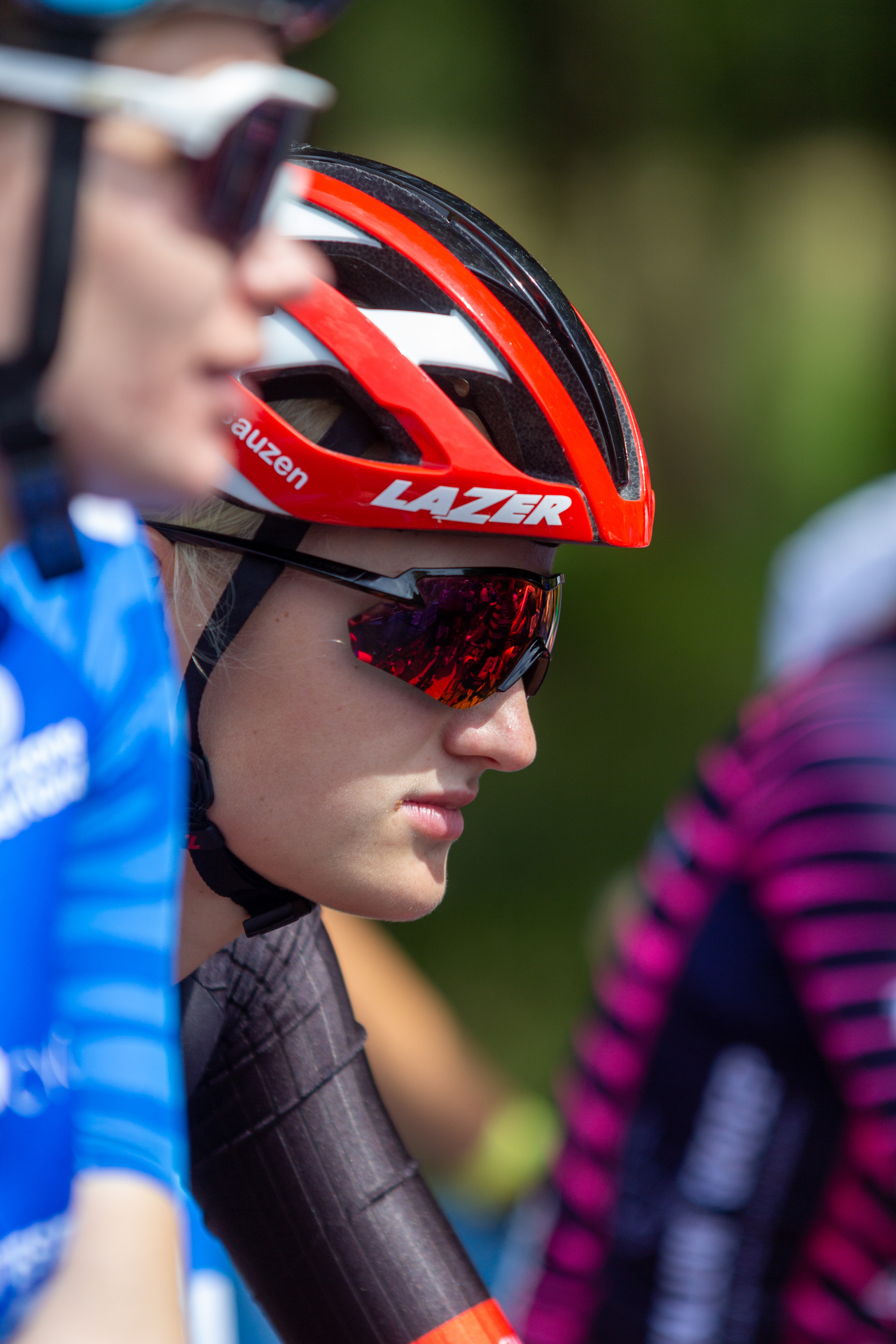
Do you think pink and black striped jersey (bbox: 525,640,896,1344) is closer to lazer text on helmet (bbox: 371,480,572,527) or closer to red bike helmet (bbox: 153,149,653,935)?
red bike helmet (bbox: 153,149,653,935)

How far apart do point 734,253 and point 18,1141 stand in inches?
604

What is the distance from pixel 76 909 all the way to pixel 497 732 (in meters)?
0.80

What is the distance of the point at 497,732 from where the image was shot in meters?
1.73

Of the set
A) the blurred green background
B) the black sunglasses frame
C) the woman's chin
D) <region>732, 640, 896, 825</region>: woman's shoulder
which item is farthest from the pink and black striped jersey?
the blurred green background

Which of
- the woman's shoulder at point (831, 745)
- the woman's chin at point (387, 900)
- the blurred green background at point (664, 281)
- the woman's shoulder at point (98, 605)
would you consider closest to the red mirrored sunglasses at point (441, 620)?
the woman's chin at point (387, 900)

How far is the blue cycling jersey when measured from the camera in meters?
0.97

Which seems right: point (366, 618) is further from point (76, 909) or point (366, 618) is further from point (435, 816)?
point (76, 909)

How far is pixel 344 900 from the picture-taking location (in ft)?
5.37

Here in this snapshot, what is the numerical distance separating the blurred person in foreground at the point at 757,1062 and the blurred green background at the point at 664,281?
3.98 metres

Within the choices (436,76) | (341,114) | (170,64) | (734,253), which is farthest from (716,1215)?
(734,253)

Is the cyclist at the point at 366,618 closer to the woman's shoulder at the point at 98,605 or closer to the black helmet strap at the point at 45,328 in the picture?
the woman's shoulder at the point at 98,605

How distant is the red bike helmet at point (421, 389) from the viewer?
152cm


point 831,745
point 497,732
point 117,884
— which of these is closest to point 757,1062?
point 831,745

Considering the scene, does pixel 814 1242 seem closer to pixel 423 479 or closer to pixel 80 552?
pixel 423 479
